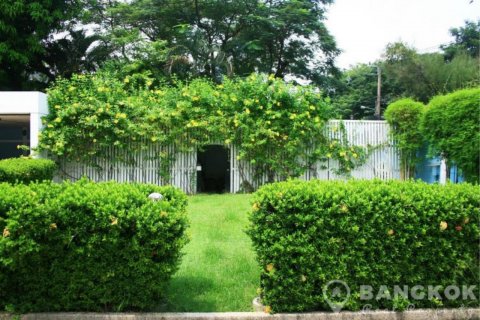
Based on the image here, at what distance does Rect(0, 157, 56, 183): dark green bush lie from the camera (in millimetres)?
8648

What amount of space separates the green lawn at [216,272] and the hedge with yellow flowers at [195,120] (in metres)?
4.90

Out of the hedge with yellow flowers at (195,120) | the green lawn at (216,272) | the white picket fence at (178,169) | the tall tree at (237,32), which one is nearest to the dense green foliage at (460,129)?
the white picket fence at (178,169)

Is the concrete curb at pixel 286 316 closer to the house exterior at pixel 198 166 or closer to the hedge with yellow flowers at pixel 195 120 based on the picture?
the hedge with yellow flowers at pixel 195 120

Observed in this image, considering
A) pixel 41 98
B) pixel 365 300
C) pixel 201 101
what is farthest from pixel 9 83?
pixel 365 300

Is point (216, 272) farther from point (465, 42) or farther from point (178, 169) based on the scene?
point (465, 42)

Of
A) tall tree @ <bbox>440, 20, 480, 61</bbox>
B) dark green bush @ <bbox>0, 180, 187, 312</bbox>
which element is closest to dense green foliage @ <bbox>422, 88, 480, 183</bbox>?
dark green bush @ <bbox>0, 180, 187, 312</bbox>

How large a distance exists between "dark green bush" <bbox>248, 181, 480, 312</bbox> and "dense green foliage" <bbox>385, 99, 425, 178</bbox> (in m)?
8.80

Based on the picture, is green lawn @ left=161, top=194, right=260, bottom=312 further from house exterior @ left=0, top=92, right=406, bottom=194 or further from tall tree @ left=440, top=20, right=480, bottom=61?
tall tree @ left=440, top=20, right=480, bottom=61

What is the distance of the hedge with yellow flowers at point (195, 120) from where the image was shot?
11539 mm

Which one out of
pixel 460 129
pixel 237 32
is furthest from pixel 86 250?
pixel 237 32

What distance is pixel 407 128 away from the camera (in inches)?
483

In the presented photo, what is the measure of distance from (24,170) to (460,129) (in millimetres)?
9187

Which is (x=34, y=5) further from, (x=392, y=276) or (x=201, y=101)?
(x=392, y=276)

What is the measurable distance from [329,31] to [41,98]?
1504 cm
